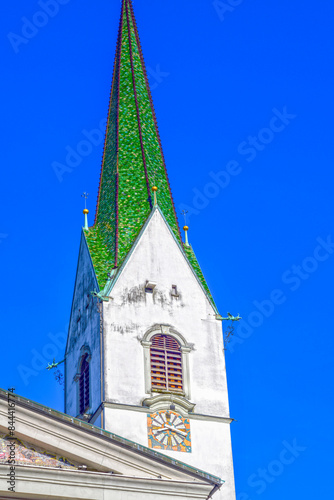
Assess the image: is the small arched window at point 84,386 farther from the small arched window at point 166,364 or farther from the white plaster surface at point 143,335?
the small arched window at point 166,364

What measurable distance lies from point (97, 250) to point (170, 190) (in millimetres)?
3872

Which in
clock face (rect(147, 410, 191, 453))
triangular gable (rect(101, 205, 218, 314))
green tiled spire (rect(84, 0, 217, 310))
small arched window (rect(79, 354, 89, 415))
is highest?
green tiled spire (rect(84, 0, 217, 310))

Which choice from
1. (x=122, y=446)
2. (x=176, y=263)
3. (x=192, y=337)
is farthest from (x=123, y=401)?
(x=122, y=446)

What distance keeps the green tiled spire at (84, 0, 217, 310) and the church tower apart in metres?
0.05

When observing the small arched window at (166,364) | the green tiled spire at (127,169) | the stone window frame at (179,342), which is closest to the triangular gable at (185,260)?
the green tiled spire at (127,169)

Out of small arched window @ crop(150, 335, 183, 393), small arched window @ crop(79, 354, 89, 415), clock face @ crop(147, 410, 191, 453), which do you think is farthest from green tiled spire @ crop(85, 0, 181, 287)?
clock face @ crop(147, 410, 191, 453)

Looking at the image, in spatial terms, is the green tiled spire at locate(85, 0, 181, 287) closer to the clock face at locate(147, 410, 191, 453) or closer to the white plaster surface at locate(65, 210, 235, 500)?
the white plaster surface at locate(65, 210, 235, 500)

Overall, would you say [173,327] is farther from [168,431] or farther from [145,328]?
[168,431]

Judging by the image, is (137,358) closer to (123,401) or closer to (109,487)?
(123,401)

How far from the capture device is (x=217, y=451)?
31062mm

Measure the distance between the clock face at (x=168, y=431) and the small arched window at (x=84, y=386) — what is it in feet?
8.01

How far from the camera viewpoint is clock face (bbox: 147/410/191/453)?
30234mm

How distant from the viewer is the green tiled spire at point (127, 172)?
115 ft

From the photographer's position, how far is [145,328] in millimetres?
32281
